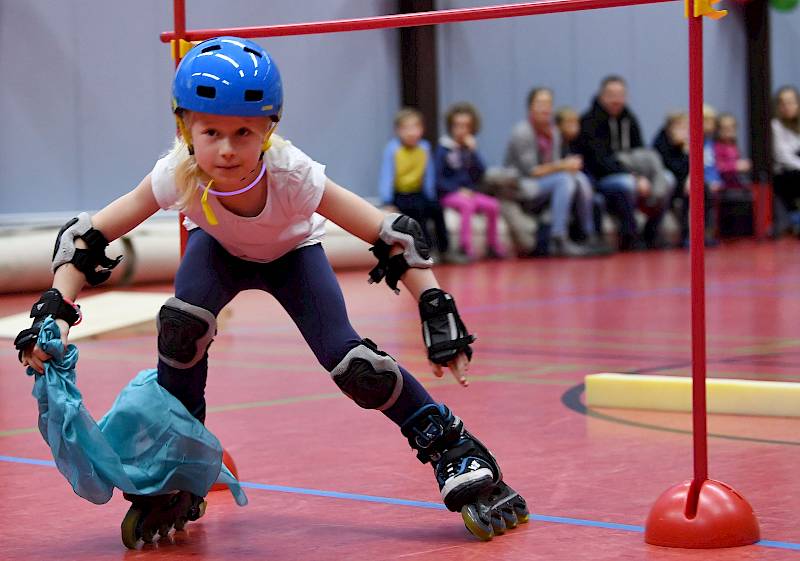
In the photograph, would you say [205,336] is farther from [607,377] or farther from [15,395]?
[15,395]

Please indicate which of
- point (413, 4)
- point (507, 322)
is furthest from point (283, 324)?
point (413, 4)

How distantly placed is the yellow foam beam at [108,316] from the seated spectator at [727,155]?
26.3ft

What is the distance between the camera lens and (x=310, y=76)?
1164cm

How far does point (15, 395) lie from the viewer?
475cm

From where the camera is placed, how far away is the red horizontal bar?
9.09 ft

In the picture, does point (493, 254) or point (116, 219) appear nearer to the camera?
point (116, 219)

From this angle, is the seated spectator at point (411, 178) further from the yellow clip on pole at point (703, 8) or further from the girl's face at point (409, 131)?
the yellow clip on pole at point (703, 8)

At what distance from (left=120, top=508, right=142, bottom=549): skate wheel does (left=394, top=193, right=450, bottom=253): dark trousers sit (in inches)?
323

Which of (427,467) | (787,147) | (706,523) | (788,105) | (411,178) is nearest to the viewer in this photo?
(706,523)

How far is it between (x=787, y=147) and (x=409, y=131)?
511 cm

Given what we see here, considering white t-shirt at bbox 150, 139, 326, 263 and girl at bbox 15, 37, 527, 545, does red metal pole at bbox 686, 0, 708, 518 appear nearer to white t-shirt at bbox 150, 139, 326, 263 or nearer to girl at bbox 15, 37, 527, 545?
girl at bbox 15, 37, 527, 545

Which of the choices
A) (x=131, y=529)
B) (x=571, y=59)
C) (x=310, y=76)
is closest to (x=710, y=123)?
(x=571, y=59)

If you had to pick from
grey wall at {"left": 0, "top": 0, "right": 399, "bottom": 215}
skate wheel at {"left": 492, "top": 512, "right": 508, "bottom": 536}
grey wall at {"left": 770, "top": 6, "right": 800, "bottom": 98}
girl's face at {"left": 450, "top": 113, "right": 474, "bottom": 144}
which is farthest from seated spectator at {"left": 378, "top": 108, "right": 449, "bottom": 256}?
skate wheel at {"left": 492, "top": 512, "right": 508, "bottom": 536}

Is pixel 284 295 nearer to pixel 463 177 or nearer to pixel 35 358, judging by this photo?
pixel 35 358
